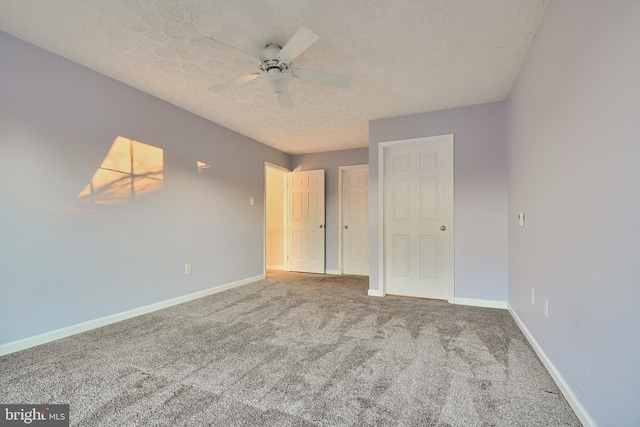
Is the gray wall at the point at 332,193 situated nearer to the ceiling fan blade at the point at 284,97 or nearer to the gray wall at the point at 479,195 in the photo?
the gray wall at the point at 479,195

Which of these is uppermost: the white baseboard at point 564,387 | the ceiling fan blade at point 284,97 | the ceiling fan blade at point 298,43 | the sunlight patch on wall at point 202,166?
the ceiling fan blade at point 298,43

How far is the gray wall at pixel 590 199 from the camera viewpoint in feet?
3.50

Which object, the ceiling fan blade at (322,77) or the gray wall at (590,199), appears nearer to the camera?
the gray wall at (590,199)

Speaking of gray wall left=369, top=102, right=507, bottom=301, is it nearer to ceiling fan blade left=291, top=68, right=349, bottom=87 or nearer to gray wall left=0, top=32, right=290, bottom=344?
ceiling fan blade left=291, top=68, right=349, bottom=87

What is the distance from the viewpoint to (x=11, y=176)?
88.0 inches

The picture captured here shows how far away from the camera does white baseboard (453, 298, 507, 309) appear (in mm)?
3381

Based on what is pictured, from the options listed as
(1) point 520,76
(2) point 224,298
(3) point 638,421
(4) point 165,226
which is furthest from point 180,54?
(3) point 638,421

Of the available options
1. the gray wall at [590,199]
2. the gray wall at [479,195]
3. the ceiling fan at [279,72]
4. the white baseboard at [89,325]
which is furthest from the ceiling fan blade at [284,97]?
the white baseboard at [89,325]

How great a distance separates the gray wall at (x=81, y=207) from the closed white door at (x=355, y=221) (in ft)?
8.28

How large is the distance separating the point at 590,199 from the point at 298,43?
71.5 inches

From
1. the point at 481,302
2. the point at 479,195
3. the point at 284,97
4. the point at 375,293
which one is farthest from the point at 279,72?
the point at 481,302

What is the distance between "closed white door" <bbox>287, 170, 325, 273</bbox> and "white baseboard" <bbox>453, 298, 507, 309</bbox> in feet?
8.81

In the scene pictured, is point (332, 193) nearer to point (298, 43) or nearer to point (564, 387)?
point (298, 43)

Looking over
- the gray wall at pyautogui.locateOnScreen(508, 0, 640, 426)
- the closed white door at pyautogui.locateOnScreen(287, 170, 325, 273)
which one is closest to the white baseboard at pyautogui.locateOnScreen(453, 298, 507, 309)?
the gray wall at pyautogui.locateOnScreen(508, 0, 640, 426)
